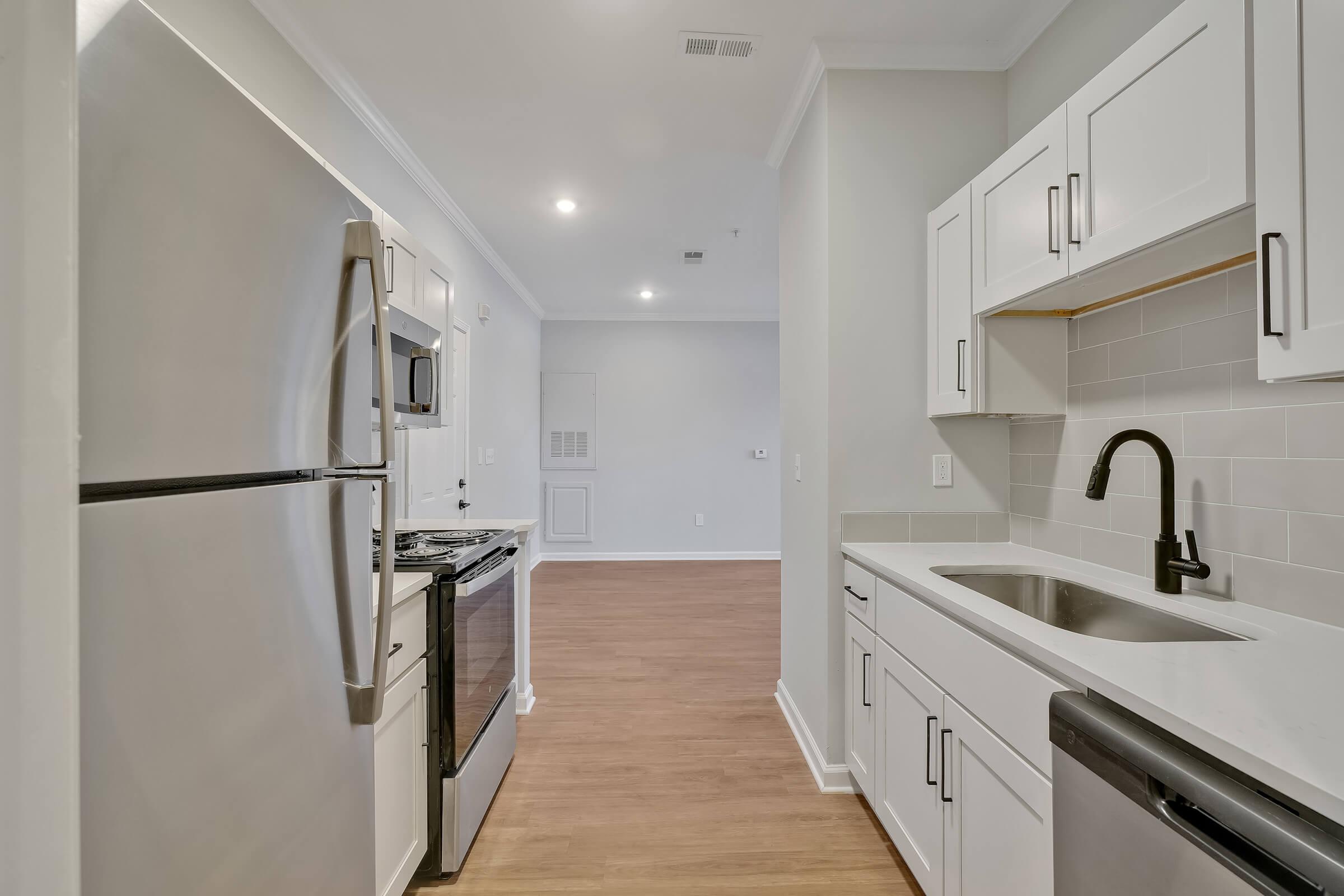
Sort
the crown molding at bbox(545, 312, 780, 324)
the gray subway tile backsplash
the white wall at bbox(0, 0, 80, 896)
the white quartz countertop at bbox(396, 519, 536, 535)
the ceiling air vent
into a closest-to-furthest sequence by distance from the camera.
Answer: the white wall at bbox(0, 0, 80, 896) → the gray subway tile backsplash → the ceiling air vent → the white quartz countertop at bbox(396, 519, 536, 535) → the crown molding at bbox(545, 312, 780, 324)

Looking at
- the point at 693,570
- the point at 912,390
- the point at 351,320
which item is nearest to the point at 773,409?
the point at 693,570

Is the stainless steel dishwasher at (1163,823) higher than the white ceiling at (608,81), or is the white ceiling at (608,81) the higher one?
the white ceiling at (608,81)

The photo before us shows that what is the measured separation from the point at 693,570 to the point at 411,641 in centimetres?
472

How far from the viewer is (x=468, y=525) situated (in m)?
2.65

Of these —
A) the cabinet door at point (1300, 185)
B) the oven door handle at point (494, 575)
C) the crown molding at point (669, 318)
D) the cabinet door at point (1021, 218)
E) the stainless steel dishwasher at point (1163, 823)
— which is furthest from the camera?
the crown molding at point (669, 318)

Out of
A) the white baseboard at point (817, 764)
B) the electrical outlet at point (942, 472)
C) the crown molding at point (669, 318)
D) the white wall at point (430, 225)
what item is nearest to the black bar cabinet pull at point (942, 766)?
the white baseboard at point (817, 764)

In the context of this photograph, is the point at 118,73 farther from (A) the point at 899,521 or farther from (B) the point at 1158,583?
(A) the point at 899,521

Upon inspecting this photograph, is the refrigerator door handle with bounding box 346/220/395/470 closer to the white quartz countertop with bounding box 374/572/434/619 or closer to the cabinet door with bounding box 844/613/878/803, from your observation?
the white quartz countertop with bounding box 374/572/434/619

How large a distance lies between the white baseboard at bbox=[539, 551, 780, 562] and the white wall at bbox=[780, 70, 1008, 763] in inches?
176

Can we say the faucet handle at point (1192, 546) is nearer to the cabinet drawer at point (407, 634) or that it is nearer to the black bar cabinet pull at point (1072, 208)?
the black bar cabinet pull at point (1072, 208)

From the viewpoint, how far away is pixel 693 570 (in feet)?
20.3

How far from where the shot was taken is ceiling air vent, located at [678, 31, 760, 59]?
2.18 meters

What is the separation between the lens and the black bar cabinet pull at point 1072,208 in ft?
4.98

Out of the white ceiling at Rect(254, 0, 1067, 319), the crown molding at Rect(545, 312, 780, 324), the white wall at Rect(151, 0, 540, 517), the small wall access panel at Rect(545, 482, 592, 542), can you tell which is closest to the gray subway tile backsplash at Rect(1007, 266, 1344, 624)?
the white ceiling at Rect(254, 0, 1067, 319)
